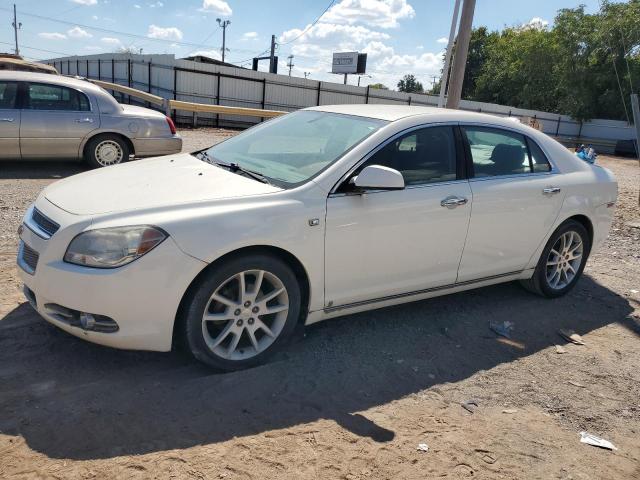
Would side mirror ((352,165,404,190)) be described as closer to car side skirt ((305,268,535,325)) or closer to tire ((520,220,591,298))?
car side skirt ((305,268,535,325))

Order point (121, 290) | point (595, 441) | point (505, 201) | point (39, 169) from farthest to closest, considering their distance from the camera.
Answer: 1. point (39, 169)
2. point (505, 201)
3. point (595, 441)
4. point (121, 290)

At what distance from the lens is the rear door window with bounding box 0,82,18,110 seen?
8273 mm

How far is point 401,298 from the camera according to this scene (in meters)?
4.04

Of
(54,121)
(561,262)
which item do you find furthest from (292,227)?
(54,121)

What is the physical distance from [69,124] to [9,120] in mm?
826

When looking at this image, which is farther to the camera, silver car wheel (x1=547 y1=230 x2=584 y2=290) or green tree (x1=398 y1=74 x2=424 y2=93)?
Answer: green tree (x1=398 y1=74 x2=424 y2=93)

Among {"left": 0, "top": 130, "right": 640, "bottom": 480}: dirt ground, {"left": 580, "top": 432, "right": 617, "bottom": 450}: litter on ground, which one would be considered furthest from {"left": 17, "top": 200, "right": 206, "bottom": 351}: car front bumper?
{"left": 580, "top": 432, "right": 617, "bottom": 450}: litter on ground

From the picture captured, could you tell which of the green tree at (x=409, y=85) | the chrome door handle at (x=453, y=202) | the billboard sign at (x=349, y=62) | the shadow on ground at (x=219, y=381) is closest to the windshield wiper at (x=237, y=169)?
the shadow on ground at (x=219, y=381)

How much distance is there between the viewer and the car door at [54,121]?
843 centimetres

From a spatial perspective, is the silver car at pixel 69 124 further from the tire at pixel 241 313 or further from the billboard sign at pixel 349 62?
the billboard sign at pixel 349 62

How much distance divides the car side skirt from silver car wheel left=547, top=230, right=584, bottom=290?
1.07 feet

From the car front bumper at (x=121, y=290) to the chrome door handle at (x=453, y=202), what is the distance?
185cm

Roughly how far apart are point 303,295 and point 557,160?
280cm

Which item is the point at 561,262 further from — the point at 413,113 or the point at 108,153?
the point at 108,153
